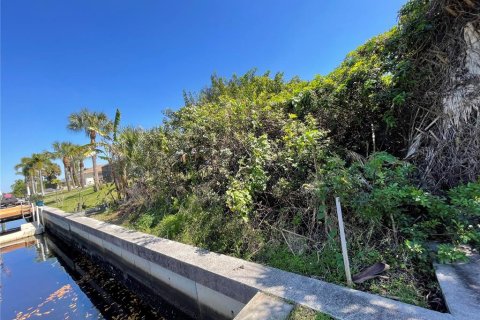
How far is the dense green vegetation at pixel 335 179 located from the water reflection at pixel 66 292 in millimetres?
1577

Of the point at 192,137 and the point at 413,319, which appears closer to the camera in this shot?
the point at 413,319

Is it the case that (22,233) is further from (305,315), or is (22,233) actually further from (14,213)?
(305,315)

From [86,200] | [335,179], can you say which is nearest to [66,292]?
[335,179]

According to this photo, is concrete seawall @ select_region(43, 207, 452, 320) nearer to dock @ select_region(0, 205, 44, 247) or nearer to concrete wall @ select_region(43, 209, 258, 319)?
concrete wall @ select_region(43, 209, 258, 319)

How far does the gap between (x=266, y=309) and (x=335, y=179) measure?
6.34 ft

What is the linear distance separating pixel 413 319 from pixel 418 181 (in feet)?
8.01

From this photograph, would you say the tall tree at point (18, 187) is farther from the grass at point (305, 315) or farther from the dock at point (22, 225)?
the grass at point (305, 315)

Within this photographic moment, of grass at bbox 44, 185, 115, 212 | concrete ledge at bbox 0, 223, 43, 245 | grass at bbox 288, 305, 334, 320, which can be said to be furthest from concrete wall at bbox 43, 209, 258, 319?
concrete ledge at bbox 0, 223, 43, 245

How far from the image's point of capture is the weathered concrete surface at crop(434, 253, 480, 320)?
229 centimetres

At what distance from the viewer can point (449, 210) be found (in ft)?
10.1

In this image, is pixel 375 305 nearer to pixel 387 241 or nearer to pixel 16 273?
pixel 387 241

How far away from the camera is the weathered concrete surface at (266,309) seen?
2.65m

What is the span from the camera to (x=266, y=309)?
2.76m

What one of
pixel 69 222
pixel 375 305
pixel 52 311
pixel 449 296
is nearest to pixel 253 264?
pixel 375 305
